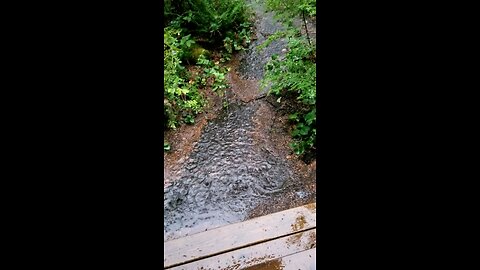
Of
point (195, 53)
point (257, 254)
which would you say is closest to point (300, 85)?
point (195, 53)

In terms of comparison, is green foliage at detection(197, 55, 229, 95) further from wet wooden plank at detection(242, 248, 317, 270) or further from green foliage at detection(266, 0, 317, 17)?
wet wooden plank at detection(242, 248, 317, 270)

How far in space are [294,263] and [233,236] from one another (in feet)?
1.81

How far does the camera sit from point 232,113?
6352 millimetres

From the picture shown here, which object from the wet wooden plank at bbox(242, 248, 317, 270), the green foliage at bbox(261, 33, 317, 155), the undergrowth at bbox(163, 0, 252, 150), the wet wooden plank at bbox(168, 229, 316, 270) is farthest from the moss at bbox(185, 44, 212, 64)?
the wet wooden plank at bbox(242, 248, 317, 270)

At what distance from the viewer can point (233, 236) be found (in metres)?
3.33

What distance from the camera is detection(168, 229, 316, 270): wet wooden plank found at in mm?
3031

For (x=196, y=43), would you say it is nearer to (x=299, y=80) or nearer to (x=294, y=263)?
Result: (x=299, y=80)

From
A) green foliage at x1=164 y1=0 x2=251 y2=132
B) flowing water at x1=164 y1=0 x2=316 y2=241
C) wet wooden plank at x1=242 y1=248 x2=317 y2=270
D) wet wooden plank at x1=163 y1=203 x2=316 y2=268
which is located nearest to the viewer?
wet wooden plank at x1=242 y1=248 x2=317 y2=270

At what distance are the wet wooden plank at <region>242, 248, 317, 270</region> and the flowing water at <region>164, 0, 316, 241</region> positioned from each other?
1.70m
